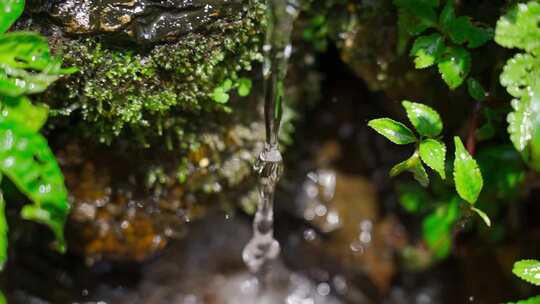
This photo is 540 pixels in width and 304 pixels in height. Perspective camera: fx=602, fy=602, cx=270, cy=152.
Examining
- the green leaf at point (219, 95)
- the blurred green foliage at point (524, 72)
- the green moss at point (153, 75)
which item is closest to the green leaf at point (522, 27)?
the blurred green foliage at point (524, 72)

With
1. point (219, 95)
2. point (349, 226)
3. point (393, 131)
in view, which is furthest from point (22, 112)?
point (349, 226)

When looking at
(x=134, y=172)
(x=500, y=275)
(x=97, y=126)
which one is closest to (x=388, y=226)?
(x=500, y=275)

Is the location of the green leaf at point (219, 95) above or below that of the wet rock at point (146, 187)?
above

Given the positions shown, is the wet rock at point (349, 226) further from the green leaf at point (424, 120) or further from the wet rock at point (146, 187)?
the green leaf at point (424, 120)

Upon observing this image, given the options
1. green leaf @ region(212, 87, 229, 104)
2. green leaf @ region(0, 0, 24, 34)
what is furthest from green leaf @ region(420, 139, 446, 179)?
green leaf @ region(0, 0, 24, 34)

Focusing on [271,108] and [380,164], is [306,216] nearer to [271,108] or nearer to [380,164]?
[380,164]

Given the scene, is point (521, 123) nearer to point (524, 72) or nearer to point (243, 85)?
point (524, 72)

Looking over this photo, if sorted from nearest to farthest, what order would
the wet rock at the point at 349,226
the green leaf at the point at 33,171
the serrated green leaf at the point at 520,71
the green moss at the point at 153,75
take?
the green leaf at the point at 33,171 → the serrated green leaf at the point at 520,71 → the green moss at the point at 153,75 → the wet rock at the point at 349,226
